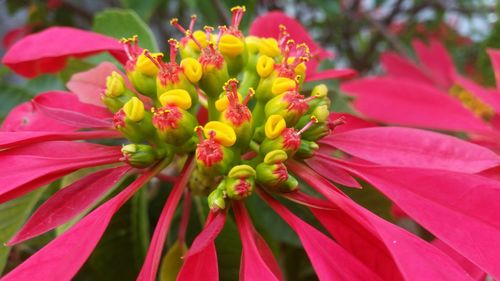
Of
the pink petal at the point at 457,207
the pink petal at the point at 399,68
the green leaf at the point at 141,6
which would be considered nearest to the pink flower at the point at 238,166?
the pink petal at the point at 457,207

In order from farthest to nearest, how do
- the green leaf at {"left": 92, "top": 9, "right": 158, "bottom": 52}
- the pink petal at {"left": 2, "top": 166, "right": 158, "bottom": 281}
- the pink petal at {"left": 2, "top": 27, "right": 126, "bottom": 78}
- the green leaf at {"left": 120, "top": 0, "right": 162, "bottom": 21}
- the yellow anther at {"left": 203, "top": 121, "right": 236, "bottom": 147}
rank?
1. the green leaf at {"left": 120, "top": 0, "right": 162, "bottom": 21}
2. the green leaf at {"left": 92, "top": 9, "right": 158, "bottom": 52}
3. the pink petal at {"left": 2, "top": 27, "right": 126, "bottom": 78}
4. the yellow anther at {"left": 203, "top": 121, "right": 236, "bottom": 147}
5. the pink petal at {"left": 2, "top": 166, "right": 158, "bottom": 281}

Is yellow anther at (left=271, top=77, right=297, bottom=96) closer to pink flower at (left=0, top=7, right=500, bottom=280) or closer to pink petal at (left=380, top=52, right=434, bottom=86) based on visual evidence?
pink flower at (left=0, top=7, right=500, bottom=280)

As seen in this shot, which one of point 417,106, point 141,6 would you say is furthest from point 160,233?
point 141,6

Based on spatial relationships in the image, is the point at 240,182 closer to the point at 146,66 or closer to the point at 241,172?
the point at 241,172

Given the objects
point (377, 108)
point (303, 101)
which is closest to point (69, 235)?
point (303, 101)

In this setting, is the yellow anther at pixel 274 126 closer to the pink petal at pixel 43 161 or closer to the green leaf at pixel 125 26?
the pink petal at pixel 43 161

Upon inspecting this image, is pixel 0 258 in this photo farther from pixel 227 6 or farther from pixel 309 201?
pixel 227 6

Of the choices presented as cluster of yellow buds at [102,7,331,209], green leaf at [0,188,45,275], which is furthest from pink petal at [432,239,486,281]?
green leaf at [0,188,45,275]
